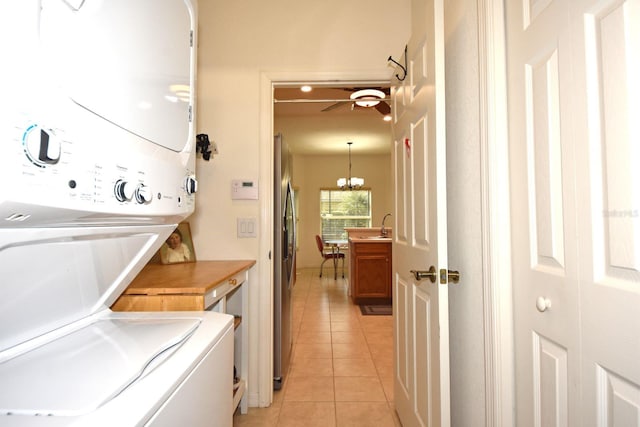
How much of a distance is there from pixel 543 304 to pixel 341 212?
7.35m

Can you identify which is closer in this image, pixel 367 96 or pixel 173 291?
pixel 173 291

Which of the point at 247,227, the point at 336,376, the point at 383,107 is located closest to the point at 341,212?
the point at 383,107

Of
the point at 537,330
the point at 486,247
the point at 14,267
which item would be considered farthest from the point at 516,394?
the point at 14,267

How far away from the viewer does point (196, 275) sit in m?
1.53

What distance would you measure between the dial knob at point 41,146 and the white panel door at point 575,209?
1044 mm

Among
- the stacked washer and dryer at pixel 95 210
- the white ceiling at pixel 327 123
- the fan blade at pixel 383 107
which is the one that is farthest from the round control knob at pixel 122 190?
the fan blade at pixel 383 107

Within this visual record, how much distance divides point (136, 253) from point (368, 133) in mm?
5555

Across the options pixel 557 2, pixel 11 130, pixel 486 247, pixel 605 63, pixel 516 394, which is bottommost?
pixel 516 394

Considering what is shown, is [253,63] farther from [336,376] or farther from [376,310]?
[376,310]

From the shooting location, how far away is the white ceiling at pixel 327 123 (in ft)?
13.7

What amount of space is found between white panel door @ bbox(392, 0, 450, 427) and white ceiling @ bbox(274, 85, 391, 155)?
225cm

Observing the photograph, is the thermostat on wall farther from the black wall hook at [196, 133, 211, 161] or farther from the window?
the window

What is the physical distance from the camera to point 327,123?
5422 millimetres

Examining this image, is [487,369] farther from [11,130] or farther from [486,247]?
[11,130]
